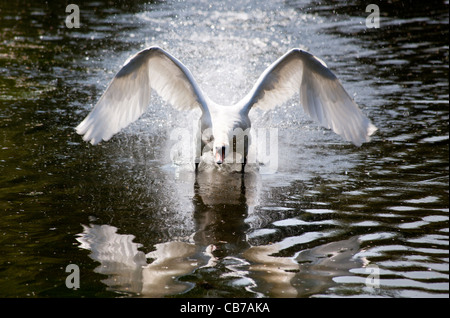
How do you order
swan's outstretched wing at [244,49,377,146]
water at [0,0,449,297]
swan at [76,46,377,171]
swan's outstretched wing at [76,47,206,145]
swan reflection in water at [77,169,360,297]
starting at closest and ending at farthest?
swan reflection in water at [77,169,360,297] → water at [0,0,449,297] → swan's outstretched wing at [76,47,206,145] → swan at [76,46,377,171] → swan's outstretched wing at [244,49,377,146]

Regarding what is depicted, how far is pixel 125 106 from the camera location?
793cm

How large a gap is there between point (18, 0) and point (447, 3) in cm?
1250

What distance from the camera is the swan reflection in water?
5285 mm

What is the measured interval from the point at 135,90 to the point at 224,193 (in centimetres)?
172

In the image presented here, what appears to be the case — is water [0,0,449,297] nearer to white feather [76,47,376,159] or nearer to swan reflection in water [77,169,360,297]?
swan reflection in water [77,169,360,297]

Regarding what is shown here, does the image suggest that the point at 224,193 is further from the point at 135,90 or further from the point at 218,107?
the point at 135,90

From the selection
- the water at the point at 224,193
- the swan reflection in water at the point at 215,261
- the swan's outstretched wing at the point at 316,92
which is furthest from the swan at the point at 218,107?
the swan reflection in water at the point at 215,261

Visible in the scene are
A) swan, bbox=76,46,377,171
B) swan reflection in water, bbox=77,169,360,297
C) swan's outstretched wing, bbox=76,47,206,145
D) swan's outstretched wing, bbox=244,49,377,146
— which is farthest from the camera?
swan's outstretched wing, bbox=244,49,377,146

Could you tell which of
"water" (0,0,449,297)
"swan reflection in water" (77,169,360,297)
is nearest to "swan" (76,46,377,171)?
"water" (0,0,449,297)

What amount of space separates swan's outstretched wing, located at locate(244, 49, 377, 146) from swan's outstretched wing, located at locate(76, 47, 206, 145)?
3.02 ft

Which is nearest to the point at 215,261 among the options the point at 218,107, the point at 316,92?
the point at 218,107

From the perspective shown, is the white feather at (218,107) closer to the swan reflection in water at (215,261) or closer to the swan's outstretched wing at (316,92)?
the swan's outstretched wing at (316,92)

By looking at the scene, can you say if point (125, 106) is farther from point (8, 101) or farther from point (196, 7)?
point (196, 7)

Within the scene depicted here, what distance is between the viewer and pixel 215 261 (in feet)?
18.8
